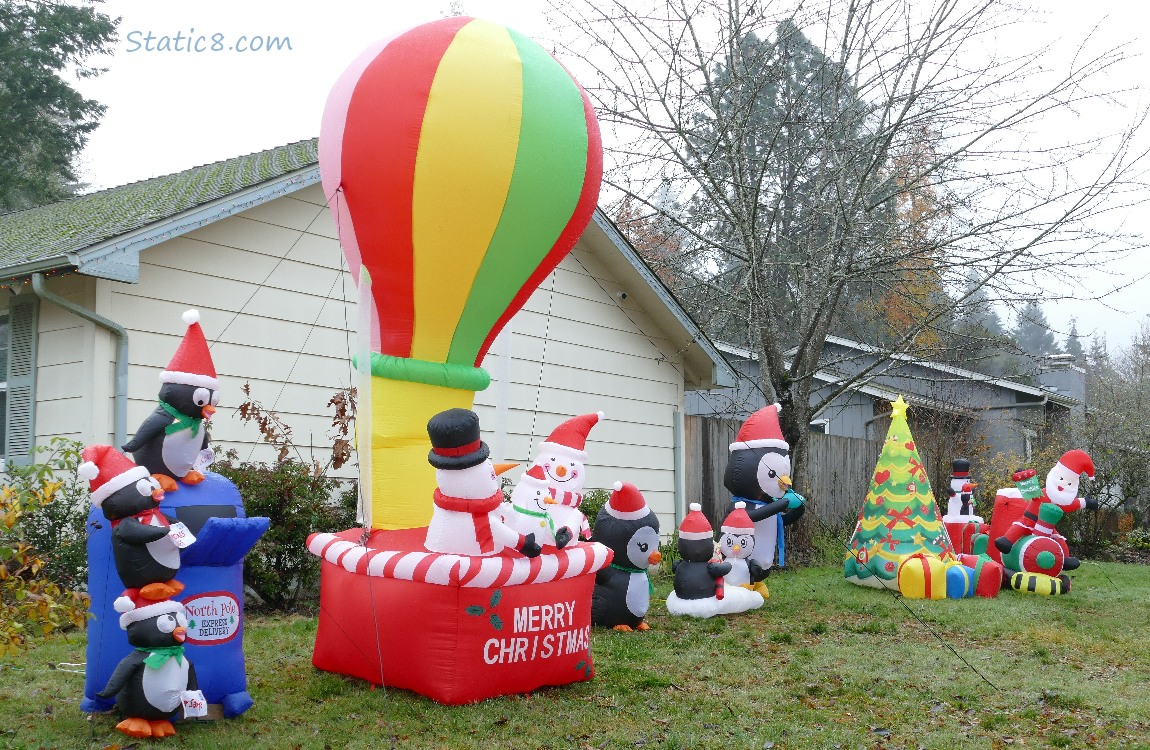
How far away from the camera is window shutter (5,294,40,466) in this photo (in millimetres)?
8250

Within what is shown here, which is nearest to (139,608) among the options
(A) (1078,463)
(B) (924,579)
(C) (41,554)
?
(C) (41,554)

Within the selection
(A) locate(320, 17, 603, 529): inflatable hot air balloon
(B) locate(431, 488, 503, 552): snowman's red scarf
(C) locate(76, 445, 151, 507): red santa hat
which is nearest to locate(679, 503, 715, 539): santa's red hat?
(A) locate(320, 17, 603, 529): inflatable hot air balloon

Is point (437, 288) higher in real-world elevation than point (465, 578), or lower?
higher

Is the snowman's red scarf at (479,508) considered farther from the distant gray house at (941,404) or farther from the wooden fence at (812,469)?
the distant gray house at (941,404)

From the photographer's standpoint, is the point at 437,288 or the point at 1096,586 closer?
the point at 437,288

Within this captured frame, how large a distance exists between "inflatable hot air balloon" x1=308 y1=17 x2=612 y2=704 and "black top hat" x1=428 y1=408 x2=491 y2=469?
2 centimetres

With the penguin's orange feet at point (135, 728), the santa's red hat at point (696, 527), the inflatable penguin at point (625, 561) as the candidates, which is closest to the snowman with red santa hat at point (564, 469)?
the inflatable penguin at point (625, 561)

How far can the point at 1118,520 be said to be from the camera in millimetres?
16922

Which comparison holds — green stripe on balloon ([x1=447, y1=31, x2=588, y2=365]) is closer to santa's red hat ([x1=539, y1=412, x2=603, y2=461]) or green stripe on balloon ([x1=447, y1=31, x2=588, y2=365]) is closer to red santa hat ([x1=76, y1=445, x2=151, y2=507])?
santa's red hat ([x1=539, y1=412, x2=603, y2=461])

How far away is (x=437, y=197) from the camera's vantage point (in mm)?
5789

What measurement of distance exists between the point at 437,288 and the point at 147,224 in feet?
9.78

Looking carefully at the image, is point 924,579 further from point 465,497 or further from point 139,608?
point 139,608

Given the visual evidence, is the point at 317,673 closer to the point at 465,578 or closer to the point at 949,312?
the point at 465,578

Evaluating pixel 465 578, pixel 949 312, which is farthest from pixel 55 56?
pixel 465 578
